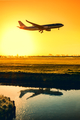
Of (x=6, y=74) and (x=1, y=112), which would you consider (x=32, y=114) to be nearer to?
(x=1, y=112)

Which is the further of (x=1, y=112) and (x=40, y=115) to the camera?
(x=40, y=115)

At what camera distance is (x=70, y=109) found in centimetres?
2484

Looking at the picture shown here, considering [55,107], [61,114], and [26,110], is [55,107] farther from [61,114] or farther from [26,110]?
[26,110]

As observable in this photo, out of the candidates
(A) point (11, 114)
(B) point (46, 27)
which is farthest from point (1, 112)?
(B) point (46, 27)

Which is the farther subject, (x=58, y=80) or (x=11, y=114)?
(x=58, y=80)

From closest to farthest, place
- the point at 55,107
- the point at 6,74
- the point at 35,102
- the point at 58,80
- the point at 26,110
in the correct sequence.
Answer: the point at 26,110 < the point at 55,107 < the point at 35,102 < the point at 58,80 < the point at 6,74

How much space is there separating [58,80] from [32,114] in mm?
29171

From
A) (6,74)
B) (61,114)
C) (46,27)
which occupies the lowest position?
(61,114)

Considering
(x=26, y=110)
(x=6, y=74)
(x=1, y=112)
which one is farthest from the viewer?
(x=6, y=74)

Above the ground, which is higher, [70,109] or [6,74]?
[6,74]

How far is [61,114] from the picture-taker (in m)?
22.5

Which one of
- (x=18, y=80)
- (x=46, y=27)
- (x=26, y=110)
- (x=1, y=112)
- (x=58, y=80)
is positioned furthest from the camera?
(x=46, y=27)

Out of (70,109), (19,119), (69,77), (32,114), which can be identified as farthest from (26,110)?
(69,77)

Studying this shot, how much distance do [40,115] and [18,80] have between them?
3302cm
